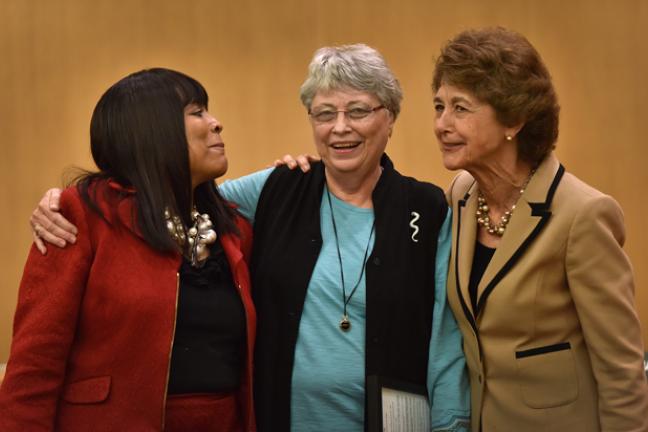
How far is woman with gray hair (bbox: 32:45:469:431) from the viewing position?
2.28 meters

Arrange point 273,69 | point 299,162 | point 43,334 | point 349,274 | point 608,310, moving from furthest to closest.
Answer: point 273,69, point 299,162, point 349,274, point 608,310, point 43,334

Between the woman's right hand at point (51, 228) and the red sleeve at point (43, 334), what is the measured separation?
0.02 meters

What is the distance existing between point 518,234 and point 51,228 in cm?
122

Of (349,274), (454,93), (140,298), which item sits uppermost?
(454,93)

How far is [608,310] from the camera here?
83.3 inches

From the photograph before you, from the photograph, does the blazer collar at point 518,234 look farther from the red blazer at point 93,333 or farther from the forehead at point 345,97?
the red blazer at point 93,333

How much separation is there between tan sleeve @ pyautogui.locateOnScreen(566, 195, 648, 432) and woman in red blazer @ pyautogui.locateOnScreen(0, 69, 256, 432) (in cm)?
89

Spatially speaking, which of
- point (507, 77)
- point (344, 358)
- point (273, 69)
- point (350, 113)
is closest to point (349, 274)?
point (344, 358)

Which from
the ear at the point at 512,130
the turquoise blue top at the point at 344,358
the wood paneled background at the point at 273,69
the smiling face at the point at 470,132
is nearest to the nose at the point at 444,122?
the smiling face at the point at 470,132

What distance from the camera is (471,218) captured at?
235cm

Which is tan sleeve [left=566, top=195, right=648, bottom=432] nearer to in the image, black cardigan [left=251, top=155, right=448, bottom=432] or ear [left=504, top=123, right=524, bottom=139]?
ear [left=504, top=123, right=524, bottom=139]

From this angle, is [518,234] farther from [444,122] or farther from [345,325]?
[345,325]

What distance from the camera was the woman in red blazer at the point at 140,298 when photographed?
6.43ft

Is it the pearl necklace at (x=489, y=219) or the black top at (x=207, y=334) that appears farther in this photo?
the pearl necklace at (x=489, y=219)
